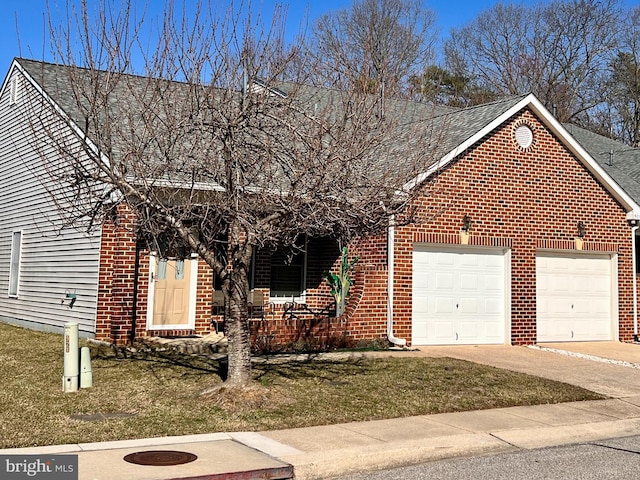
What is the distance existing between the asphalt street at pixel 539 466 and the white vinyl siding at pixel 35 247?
27.4 feet

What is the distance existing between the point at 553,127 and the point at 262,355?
8.30 meters

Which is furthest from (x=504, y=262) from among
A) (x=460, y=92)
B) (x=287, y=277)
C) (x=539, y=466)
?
(x=460, y=92)

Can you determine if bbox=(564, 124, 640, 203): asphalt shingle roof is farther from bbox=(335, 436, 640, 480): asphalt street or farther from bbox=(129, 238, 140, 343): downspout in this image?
bbox=(335, 436, 640, 480): asphalt street

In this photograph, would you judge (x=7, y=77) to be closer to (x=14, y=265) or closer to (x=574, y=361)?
(x=14, y=265)

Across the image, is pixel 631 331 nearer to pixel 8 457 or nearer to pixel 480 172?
pixel 480 172

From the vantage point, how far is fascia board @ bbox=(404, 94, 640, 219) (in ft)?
49.5

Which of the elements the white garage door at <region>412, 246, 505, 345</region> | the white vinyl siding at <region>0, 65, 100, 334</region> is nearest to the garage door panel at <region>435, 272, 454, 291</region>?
the white garage door at <region>412, 246, 505, 345</region>

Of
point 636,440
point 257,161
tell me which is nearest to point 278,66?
point 257,161

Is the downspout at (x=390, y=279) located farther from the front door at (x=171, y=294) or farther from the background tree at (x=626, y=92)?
the background tree at (x=626, y=92)

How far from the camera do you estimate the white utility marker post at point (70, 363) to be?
9.30m

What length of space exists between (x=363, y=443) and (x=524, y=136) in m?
10.5

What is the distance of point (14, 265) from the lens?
694 inches

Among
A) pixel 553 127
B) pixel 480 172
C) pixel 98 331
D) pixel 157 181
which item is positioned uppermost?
pixel 553 127

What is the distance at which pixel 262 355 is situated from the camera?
12711mm
